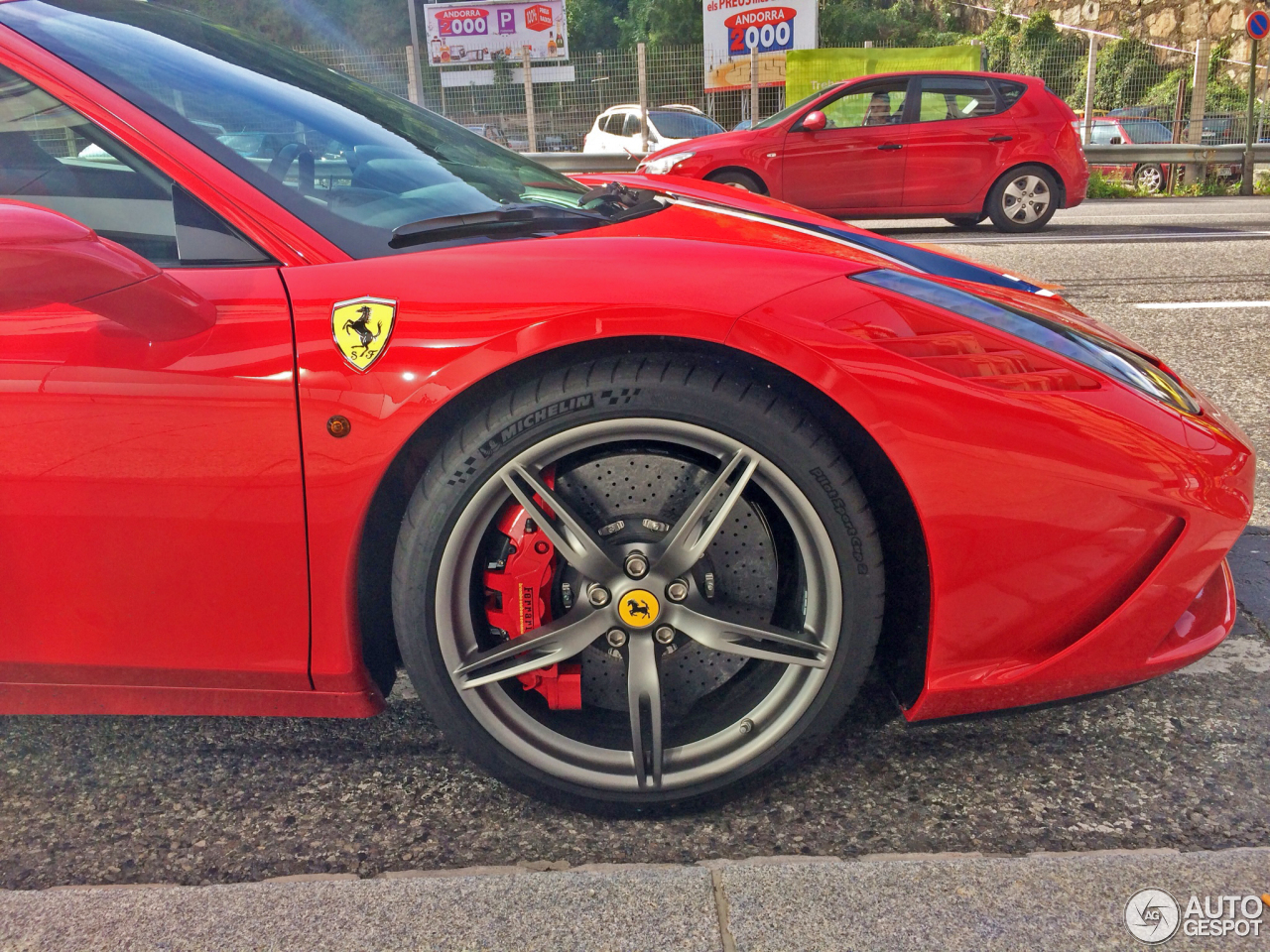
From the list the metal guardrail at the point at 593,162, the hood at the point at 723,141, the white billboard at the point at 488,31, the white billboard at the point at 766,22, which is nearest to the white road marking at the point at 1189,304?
the hood at the point at 723,141

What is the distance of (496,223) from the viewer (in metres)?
1.79

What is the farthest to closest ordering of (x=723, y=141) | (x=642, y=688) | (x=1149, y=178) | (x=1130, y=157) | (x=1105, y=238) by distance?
1. (x=1149, y=178)
2. (x=1130, y=157)
3. (x=723, y=141)
4. (x=1105, y=238)
5. (x=642, y=688)

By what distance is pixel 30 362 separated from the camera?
1495mm

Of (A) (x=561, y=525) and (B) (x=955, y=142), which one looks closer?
(A) (x=561, y=525)

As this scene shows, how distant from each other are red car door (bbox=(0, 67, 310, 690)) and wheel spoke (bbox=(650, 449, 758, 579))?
561 mm

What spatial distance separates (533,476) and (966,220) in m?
10.2

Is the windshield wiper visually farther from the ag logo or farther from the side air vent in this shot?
the ag logo

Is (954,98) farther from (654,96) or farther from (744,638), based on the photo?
(654,96)

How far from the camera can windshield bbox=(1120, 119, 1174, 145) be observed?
1888 cm

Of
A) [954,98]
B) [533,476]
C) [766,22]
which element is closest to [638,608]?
[533,476]

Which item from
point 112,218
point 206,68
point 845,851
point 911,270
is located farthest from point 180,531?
point 911,270

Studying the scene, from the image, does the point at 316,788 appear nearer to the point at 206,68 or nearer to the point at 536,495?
the point at 536,495

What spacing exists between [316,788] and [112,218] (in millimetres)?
1025

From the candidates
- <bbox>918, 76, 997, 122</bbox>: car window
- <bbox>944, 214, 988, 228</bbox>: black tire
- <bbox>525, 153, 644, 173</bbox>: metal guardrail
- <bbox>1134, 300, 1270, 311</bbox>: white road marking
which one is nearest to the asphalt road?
<bbox>1134, 300, 1270, 311</bbox>: white road marking
